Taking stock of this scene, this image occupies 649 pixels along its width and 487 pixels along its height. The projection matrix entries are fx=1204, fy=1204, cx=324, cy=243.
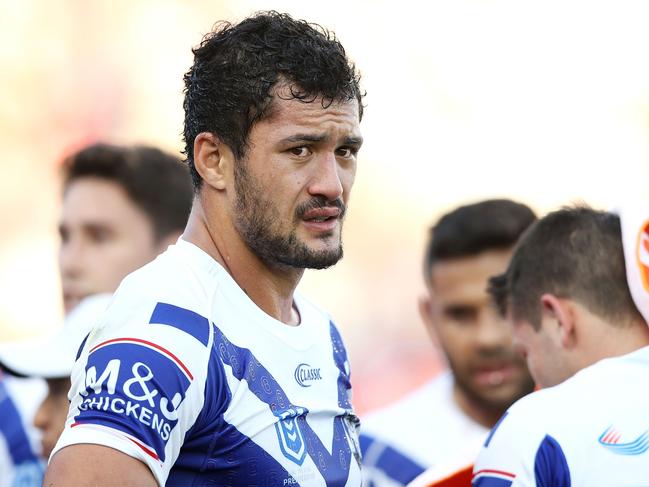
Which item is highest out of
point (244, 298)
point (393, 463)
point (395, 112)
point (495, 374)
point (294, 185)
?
point (395, 112)

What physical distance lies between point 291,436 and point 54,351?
62.1 inches

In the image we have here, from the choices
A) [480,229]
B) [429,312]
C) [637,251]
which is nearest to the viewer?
[637,251]

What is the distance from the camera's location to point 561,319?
3422 millimetres

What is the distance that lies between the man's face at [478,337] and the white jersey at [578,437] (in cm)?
165

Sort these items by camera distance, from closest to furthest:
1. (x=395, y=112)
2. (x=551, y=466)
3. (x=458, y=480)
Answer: (x=551, y=466), (x=458, y=480), (x=395, y=112)

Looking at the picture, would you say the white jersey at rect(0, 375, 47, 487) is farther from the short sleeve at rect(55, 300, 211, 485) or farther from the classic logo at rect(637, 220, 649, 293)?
the classic logo at rect(637, 220, 649, 293)

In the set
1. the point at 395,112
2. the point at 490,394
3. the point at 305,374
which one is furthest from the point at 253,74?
the point at 395,112

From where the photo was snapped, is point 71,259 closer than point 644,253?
No

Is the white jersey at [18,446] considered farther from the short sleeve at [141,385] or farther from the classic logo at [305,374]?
the short sleeve at [141,385]

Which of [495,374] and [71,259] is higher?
[71,259]

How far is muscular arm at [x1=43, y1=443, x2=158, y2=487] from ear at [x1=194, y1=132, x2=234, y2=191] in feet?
2.54

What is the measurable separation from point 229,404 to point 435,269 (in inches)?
101

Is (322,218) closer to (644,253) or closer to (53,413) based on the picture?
(644,253)

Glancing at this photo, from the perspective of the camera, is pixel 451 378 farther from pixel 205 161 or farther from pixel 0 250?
pixel 0 250
